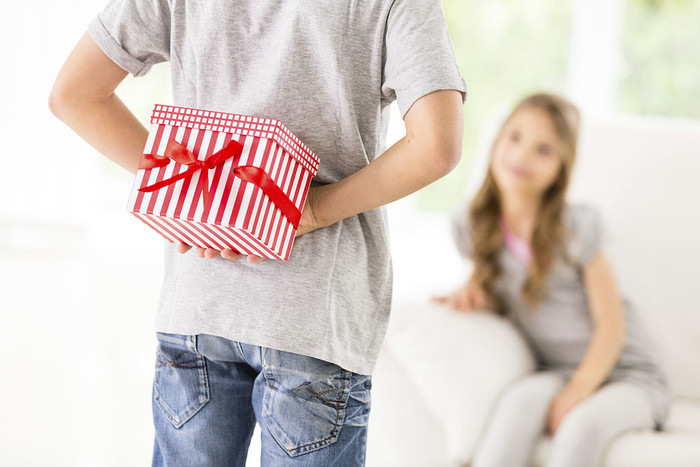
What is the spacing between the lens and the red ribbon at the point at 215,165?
0.66 m

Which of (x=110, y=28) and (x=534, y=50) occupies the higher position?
(x=534, y=50)

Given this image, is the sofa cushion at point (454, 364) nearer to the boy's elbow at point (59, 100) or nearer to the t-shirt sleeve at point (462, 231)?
the t-shirt sleeve at point (462, 231)

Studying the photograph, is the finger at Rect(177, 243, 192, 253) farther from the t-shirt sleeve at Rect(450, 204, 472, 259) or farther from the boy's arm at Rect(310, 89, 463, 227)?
the t-shirt sleeve at Rect(450, 204, 472, 259)

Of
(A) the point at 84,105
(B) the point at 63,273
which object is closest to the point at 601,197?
(A) the point at 84,105

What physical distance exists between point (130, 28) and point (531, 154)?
1.16 meters

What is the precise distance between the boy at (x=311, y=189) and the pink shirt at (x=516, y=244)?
0.98 meters

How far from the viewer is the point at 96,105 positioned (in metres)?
0.80

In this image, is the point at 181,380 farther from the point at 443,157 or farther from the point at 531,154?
the point at 531,154

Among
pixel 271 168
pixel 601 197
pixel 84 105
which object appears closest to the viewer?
pixel 271 168

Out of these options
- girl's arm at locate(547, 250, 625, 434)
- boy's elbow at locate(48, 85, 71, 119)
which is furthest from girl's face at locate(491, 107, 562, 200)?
boy's elbow at locate(48, 85, 71, 119)

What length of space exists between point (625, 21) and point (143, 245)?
223 centimetres

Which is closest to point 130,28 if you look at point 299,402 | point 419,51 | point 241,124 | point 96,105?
point 96,105

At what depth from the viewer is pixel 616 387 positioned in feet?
4.89

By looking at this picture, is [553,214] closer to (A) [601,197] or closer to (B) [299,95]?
(A) [601,197]
